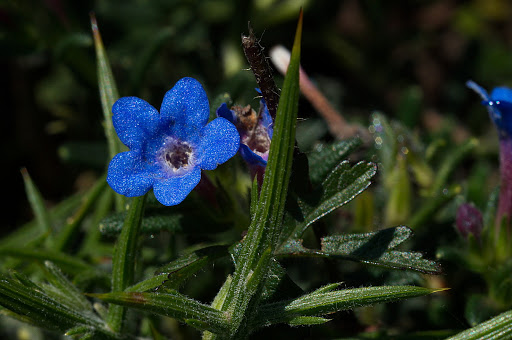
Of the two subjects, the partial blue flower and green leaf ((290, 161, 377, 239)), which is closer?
green leaf ((290, 161, 377, 239))

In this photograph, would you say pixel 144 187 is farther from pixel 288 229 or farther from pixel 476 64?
pixel 476 64

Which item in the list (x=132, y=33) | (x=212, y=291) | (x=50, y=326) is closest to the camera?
(x=50, y=326)

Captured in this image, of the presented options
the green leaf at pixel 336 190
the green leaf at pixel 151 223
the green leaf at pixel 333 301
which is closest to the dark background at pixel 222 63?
the green leaf at pixel 151 223

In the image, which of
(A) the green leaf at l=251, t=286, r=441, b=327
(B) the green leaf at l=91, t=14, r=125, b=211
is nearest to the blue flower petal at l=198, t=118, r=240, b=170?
(A) the green leaf at l=251, t=286, r=441, b=327

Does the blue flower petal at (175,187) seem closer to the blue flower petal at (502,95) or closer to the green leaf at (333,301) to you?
the green leaf at (333,301)

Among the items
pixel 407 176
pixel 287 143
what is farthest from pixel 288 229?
pixel 407 176

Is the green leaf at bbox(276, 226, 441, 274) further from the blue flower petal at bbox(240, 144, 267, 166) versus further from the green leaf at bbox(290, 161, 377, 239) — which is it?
the blue flower petal at bbox(240, 144, 267, 166)
